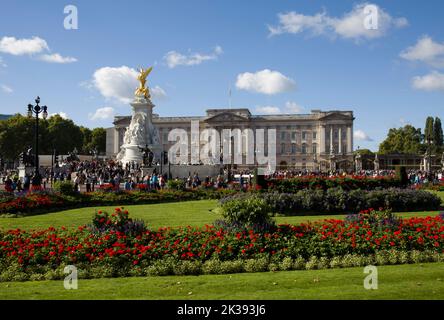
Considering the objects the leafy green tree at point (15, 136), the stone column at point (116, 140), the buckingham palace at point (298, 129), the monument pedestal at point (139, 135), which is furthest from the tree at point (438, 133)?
the leafy green tree at point (15, 136)

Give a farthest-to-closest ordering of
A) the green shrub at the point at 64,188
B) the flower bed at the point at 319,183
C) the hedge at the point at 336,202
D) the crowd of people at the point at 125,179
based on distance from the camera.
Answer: the crowd of people at the point at 125,179 < the green shrub at the point at 64,188 < the flower bed at the point at 319,183 < the hedge at the point at 336,202

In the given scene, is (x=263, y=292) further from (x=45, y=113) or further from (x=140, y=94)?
(x=140, y=94)

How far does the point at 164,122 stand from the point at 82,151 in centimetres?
1952

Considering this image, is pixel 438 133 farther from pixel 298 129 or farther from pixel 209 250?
pixel 209 250

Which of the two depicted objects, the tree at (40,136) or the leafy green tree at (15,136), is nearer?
the leafy green tree at (15,136)

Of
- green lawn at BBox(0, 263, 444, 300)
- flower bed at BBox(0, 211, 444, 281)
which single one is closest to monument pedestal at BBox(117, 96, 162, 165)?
flower bed at BBox(0, 211, 444, 281)

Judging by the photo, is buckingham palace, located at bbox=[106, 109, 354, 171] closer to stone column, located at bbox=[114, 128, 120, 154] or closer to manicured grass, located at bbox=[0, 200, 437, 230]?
stone column, located at bbox=[114, 128, 120, 154]

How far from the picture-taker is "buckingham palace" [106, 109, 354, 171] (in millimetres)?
101688

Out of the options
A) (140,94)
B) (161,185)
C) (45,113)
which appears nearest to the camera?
(45,113)

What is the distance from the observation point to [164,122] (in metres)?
110

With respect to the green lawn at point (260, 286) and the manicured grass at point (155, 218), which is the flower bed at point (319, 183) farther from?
the green lawn at point (260, 286)

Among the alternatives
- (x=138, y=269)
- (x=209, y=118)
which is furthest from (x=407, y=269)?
(x=209, y=118)

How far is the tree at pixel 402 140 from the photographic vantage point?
100588 mm

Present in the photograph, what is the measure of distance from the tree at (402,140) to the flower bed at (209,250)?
93681 millimetres
